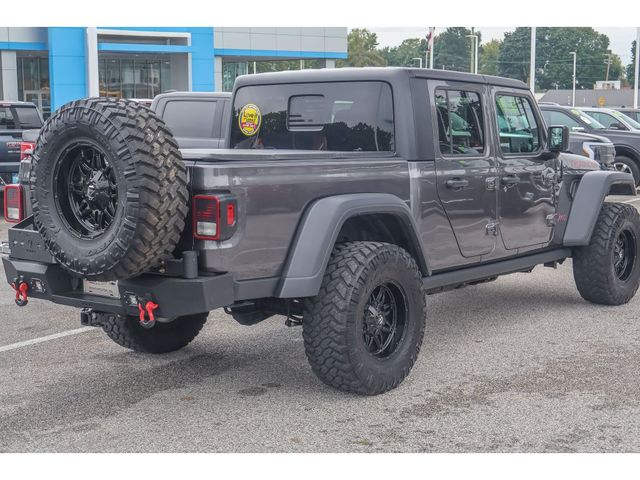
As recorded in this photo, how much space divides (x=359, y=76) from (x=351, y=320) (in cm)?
185

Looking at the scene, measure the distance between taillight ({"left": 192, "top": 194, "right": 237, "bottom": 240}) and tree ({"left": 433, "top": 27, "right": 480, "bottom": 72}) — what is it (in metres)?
112

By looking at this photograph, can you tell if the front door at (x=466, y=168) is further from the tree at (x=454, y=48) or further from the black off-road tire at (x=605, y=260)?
the tree at (x=454, y=48)

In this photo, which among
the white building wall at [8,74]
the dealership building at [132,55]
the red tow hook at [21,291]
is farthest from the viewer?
the dealership building at [132,55]

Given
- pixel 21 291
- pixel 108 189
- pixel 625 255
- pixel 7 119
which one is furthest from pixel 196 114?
pixel 108 189

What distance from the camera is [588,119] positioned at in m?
17.5

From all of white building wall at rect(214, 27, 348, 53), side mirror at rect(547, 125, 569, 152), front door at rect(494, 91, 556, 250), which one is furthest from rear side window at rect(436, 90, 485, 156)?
white building wall at rect(214, 27, 348, 53)

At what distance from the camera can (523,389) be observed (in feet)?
16.8

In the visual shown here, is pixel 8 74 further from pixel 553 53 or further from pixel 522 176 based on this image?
pixel 553 53

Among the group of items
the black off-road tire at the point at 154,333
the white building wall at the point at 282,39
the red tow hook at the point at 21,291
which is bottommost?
the black off-road tire at the point at 154,333

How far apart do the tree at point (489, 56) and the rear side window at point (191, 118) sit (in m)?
133

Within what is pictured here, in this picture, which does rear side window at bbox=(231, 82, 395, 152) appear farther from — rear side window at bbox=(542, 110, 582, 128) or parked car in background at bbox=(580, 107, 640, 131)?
parked car in background at bbox=(580, 107, 640, 131)

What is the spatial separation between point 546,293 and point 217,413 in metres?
4.38

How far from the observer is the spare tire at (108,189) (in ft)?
14.0

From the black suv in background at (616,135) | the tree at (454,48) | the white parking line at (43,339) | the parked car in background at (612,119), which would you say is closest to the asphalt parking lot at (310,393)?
the white parking line at (43,339)
